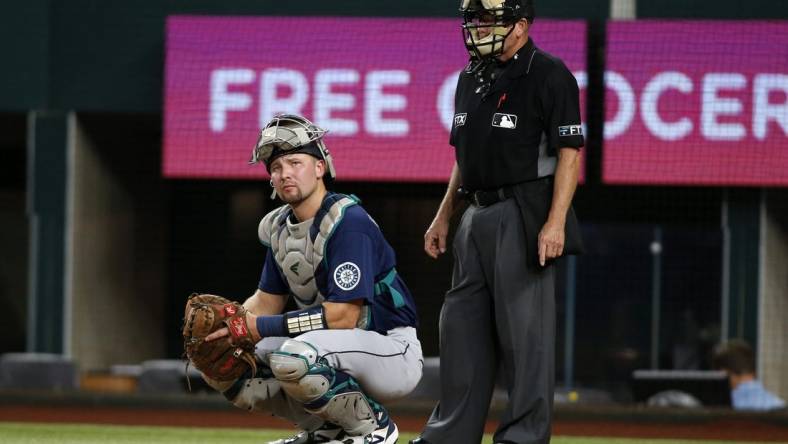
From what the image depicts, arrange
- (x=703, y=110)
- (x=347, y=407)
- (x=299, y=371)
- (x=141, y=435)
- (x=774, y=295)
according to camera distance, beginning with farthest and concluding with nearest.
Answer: (x=774, y=295) < (x=703, y=110) < (x=141, y=435) < (x=347, y=407) < (x=299, y=371)

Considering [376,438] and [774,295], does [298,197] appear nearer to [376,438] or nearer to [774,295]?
[376,438]

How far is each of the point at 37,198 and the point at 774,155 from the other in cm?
623

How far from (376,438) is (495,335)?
587mm

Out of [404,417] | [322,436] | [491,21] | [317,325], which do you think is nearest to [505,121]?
[491,21]

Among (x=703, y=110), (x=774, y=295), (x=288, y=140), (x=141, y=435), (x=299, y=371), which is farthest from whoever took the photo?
(x=774, y=295)

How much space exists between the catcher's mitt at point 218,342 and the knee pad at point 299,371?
0.16 metres

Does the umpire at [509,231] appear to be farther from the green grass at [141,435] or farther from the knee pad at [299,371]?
the green grass at [141,435]

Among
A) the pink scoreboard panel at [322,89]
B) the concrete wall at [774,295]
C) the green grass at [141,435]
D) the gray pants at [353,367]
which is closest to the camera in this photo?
the gray pants at [353,367]

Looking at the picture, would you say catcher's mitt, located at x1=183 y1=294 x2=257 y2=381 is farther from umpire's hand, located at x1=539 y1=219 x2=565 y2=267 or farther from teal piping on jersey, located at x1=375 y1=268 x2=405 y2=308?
umpire's hand, located at x1=539 y1=219 x2=565 y2=267

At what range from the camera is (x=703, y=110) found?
10047mm

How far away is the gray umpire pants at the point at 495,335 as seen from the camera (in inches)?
169

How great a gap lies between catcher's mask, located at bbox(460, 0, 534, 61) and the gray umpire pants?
0.56 metres

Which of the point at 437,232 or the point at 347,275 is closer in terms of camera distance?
the point at 347,275

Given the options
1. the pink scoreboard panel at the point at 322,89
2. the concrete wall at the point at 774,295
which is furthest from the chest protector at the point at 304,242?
the concrete wall at the point at 774,295
